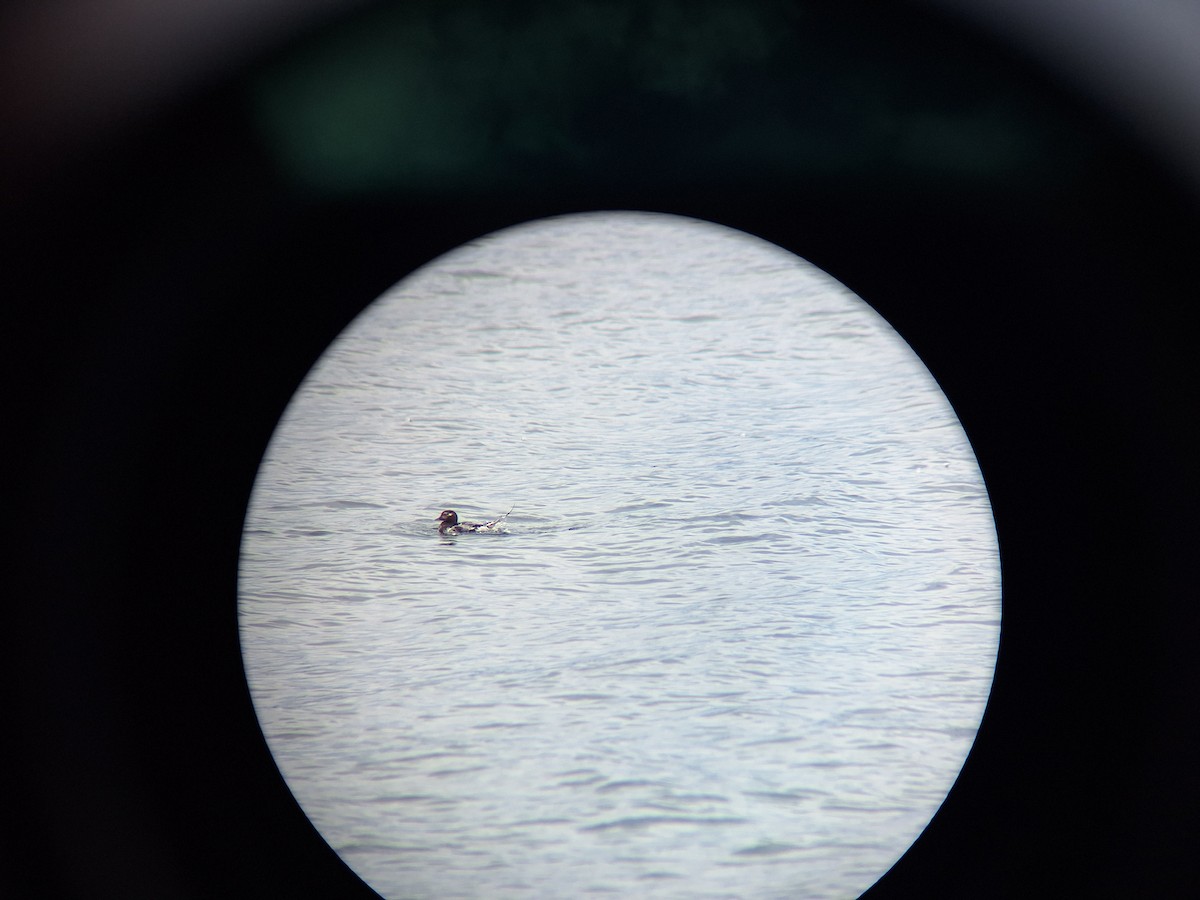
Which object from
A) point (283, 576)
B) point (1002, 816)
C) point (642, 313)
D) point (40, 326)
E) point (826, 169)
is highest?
point (642, 313)

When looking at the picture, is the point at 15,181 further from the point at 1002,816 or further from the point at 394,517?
the point at 394,517

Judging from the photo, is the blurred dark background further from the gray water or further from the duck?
the duck

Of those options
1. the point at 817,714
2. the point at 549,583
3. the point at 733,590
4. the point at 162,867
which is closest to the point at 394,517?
the point at 549,583

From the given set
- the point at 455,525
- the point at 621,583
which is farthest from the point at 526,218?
the point at 455,525

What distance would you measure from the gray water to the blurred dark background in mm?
165

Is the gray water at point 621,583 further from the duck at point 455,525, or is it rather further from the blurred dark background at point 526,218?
the blurred dark background at point 526,218

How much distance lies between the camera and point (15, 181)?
2.15 ft

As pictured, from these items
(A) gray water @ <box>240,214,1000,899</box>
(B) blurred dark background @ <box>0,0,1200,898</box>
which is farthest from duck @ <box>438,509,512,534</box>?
(B) blurred dark background @ <box>0,0,1200,898</box>

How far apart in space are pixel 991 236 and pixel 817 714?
9.18 ft

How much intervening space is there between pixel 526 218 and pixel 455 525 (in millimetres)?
3807

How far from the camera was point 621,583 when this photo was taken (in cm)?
425

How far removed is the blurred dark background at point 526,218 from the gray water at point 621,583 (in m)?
0.17

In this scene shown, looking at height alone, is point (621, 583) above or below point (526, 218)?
above

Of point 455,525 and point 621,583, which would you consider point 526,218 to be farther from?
point 455,525
